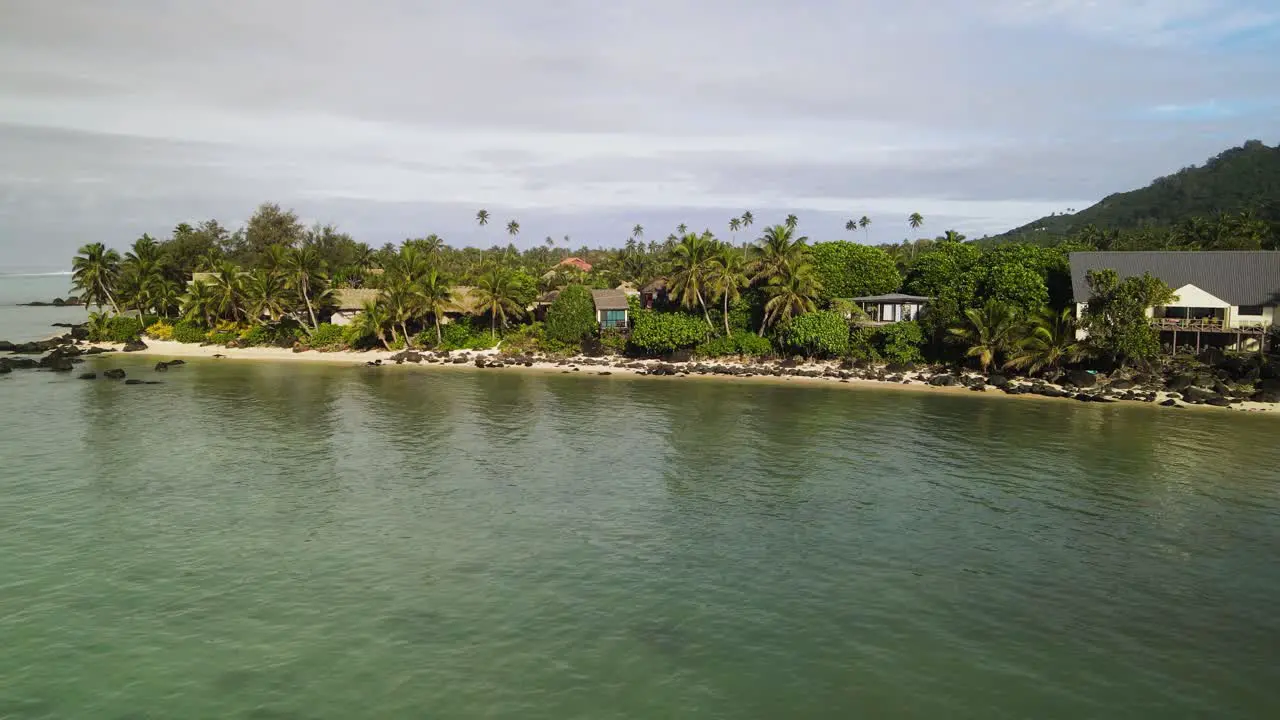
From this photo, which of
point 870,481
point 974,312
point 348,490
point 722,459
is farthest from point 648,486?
point 974,312

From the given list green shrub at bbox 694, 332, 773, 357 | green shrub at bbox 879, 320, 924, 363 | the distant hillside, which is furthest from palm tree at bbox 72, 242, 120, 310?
the distant hillside

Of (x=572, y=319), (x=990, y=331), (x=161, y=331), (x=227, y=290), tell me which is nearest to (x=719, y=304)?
(x=572, y=319)

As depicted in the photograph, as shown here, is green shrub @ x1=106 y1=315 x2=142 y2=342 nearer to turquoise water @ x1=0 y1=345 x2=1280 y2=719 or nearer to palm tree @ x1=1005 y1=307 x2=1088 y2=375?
turquoise water @ x1=0 y1=345 x2=1280 y2=719

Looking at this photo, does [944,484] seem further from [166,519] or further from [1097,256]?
[1097,256]

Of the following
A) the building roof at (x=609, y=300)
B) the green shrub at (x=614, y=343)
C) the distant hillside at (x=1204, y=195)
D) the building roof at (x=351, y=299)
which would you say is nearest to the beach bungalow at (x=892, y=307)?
the green shrub at (x=614, y=343)

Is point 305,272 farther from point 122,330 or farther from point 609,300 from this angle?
point 609,300

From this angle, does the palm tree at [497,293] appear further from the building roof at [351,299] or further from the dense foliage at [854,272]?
the dense foliage at [854,272]
